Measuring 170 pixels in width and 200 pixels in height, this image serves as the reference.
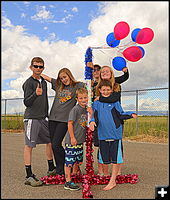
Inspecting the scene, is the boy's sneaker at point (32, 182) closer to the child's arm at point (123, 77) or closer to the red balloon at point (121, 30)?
the child's arm at point (123, 77)

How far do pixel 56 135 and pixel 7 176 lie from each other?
1231mm

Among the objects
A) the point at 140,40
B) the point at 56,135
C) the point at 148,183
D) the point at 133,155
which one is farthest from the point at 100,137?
the point at 133,155

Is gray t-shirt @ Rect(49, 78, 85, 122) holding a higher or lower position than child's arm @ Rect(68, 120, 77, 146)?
higher

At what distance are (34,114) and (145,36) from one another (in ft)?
6.97

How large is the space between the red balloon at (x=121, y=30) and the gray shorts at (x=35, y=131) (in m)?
1.80

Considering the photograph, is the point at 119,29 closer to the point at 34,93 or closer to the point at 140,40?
the point at 140,40

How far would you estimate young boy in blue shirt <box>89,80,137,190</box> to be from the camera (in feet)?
13.4

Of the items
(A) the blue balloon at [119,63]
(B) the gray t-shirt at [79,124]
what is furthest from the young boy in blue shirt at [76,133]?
(A) the blue balloon at [119,63]

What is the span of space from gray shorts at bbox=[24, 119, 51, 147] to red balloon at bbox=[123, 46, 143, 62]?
67.5 inches

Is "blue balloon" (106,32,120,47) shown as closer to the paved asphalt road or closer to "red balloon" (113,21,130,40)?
"red balloon" (113,21,130,40)

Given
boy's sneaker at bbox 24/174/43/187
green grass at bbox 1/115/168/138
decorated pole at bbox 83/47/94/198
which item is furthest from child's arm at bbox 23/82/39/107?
green grass at bbox 1/115/168/138

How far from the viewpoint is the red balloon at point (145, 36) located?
14.4ft

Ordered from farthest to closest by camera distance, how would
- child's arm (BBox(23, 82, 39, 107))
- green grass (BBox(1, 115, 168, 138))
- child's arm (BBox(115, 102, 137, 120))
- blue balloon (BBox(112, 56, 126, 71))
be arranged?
green grass (BBox(1, 115, 168, 138)) → blue balloon (BBox(112, 56, 126, 71)) → child's arm (BBox(23, 82, 39, 107)) → child's arm (BBox(115, 102, 137, 120))

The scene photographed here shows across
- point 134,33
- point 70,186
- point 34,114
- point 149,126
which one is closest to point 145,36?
point 134,33
